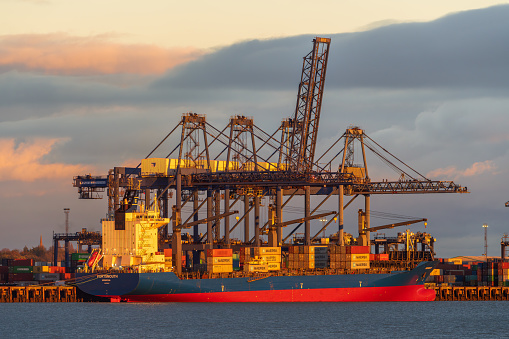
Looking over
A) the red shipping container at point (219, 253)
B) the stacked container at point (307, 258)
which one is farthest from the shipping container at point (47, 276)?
the stacked container at point (307, 258)

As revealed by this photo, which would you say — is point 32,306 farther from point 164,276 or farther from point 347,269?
point 347,269

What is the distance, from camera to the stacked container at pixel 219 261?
93.4 metres

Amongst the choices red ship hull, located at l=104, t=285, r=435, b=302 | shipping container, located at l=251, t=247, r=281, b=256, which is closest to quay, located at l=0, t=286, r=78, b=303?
red ship hull, located at l=104, t=285, r=435, b=302

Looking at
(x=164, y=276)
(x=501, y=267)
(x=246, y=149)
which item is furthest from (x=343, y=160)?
(x=164, y=276)

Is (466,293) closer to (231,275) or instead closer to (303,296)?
(303,296)

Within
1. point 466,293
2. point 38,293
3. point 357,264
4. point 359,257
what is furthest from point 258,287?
point 466,293

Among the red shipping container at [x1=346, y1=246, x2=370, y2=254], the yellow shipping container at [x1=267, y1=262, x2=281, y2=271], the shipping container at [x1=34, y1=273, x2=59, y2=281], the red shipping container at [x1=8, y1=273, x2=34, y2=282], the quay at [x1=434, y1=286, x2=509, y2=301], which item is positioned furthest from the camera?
the shipping container at [x1=34, y1=273, x2=59, y2=281]

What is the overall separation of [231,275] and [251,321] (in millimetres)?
13678

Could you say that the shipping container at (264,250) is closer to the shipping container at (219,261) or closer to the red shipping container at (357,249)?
the shipping container at (219,261)

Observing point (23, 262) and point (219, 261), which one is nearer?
point (219, 261)

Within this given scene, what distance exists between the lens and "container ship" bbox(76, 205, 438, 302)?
91250 mm

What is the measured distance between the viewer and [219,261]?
93.9 metres

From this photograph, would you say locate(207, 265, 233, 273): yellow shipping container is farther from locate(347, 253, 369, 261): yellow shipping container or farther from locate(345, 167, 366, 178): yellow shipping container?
locate(345, 167, 366, 178): yellow shipping container

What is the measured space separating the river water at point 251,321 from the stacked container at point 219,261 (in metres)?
3.29
